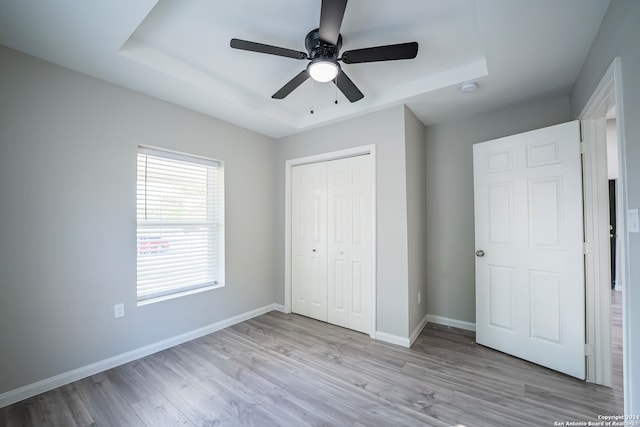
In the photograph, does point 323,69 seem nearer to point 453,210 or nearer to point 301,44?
point 301,44

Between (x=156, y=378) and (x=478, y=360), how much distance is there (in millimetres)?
2824

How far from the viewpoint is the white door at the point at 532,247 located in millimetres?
2201

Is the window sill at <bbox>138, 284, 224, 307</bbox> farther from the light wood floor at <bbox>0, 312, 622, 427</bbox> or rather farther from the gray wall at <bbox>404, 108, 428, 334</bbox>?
the gray wall at <bbox>404, 108, 428, 334</bbox>

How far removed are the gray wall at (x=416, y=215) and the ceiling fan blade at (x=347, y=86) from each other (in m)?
0.78

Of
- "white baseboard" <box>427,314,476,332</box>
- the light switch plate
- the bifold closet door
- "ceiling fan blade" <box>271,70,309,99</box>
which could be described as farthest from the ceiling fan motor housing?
"white baseboard" <box>427,314,476,332</box>

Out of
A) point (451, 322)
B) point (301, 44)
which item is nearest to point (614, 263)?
point (451, 322)

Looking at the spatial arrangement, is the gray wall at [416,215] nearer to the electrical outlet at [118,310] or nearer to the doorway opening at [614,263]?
the doorway opening at [614,263]

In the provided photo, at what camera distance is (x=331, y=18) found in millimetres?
1498

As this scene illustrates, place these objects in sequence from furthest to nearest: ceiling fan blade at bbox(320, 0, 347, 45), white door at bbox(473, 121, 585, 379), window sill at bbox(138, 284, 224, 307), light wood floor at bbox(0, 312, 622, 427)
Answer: window sill at bbox(138, 284, 224, 307)
white door at bbox(473, 121, 585, 379)
light wood floor at bbox(0, 312, 622, 427)
ceiling fan blade at bbox(320, 0, 347, 45)

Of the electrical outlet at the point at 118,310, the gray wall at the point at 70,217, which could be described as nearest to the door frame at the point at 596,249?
the gray wall at the point at 70,217

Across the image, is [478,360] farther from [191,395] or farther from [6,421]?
[6,421]

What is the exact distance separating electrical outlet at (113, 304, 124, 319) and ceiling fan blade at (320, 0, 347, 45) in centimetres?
276

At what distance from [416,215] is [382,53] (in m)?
1.83

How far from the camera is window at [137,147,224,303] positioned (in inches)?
104
